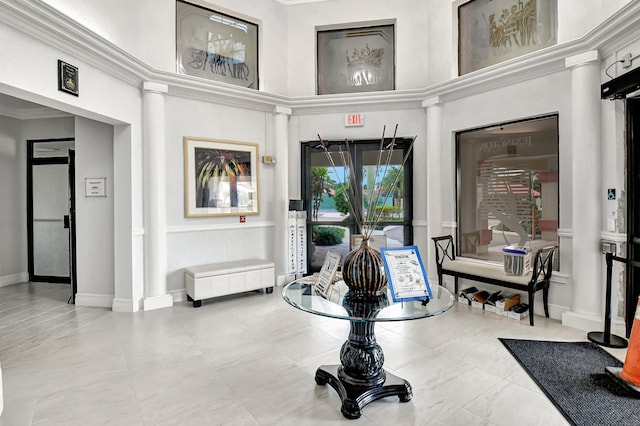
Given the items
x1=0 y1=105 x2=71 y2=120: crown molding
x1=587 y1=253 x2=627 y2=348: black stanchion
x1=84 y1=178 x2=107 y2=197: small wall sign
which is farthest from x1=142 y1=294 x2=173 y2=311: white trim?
x1=587 y1=253 x2=627 y2=348: black stanchion

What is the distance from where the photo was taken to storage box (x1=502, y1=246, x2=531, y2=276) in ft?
13.0

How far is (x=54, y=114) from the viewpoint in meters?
5.50

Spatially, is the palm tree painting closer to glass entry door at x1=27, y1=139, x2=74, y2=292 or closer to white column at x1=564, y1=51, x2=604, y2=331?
glass entry door at x1=27, y1=139, x2=74, y2=292

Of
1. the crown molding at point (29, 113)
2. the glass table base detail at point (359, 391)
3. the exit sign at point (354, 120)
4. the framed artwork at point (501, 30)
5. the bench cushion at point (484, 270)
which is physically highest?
the framed artwork at point (501, 30)

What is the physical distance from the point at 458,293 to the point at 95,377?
4.08 meters

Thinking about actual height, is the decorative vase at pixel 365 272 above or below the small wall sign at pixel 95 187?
Result: below

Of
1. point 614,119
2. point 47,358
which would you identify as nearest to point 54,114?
point 47,358

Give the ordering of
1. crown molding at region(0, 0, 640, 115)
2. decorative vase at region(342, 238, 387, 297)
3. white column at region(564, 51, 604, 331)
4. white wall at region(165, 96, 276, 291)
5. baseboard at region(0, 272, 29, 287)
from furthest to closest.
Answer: baseboard at region(0, 272, 29, 287), white wall at region(165, 96, 276, 291), white column at region(564, 51, 604, 331), crown molding at region(0, 0, 640, 115), decorative vase at region(342, 238, 387, 297)

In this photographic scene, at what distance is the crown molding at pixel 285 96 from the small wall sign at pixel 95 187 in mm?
1247

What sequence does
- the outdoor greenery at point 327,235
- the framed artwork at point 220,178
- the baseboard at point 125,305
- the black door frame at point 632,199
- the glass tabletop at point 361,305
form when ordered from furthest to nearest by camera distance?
the outdoor greenery at point 327,235 → the framed artwork at point 220,178 → the baseboard at point 125,305 → the black door frame at point 632,199 → the glass tabletop at point 361,305

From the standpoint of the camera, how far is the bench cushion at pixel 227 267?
14.9 feet

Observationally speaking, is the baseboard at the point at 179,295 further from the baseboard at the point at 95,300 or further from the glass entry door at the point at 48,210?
the glass entry door at the point at 48,210

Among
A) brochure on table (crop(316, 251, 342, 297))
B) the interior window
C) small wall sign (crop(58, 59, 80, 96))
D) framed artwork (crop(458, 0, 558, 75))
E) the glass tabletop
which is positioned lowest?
the glass tabletop

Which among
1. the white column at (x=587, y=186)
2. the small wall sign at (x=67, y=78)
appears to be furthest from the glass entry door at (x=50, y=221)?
the white column at (x=587, y=186)
